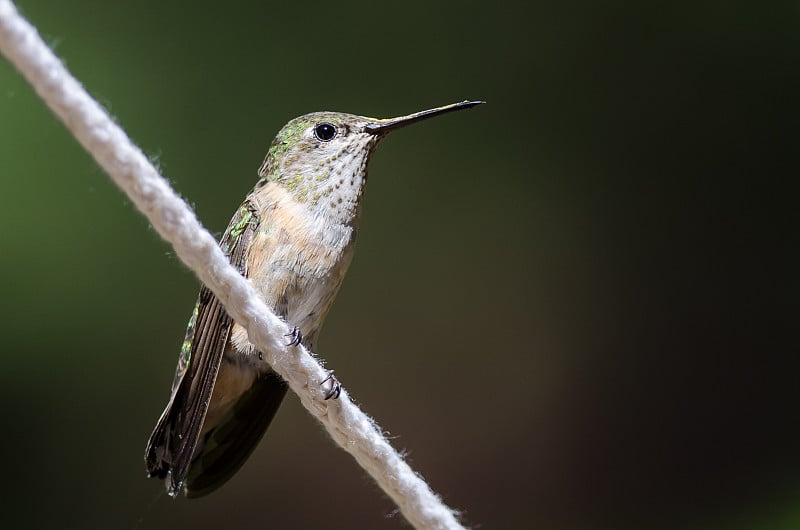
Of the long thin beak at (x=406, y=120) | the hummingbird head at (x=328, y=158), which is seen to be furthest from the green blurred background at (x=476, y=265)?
the long thin beak at (x=406, y=120)

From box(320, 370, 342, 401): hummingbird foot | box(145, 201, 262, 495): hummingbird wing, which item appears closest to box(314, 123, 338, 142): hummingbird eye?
box(145, 201, 262, 495): hummingbird wing

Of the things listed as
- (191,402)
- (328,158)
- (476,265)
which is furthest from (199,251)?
(476,265)

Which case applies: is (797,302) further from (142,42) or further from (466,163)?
(142,42)

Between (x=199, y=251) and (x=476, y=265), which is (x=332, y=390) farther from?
(x=476, y=265)

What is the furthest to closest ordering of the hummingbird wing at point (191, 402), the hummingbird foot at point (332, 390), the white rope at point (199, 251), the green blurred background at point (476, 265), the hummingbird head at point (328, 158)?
1. the green blurred background at point (476, 265)
2. the hummingbird head at point (328, 158)
3. the hummingbird wing at point (191, 402)
4. the hummingbird foot at point (332, 390)
5. the white rope at point (199, 251)

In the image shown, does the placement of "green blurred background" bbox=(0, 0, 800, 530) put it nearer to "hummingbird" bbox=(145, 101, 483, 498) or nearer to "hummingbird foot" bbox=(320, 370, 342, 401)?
"hummingbird" bbox=(145, 101, 483, 498)

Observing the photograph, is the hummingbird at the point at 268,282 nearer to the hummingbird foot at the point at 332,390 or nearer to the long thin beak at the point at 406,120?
the long thin beak at the point at 406,120
